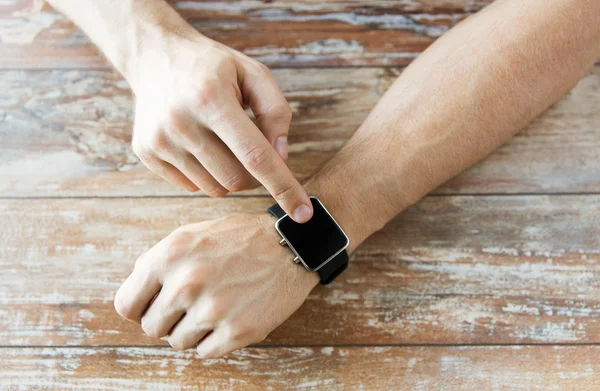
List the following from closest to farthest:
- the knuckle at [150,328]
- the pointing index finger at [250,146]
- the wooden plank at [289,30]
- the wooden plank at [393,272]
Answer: the pointing index finger at [250,146]
the knuckle at [150,328]
the wooden plank at [393,272]
the wooden plank at [289,30]

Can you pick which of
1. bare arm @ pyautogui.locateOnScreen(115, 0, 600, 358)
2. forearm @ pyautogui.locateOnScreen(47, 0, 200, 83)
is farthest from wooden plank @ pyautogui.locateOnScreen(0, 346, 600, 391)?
forearm @ pyautogui.locateOnScreen(47, 0, 200, 83)

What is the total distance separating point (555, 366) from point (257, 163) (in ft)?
2.31

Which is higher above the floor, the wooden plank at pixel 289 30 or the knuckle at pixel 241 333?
the wooden plank at pixel 289 30

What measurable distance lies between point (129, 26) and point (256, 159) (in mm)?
394

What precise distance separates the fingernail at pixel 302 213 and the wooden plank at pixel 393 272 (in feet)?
0.65

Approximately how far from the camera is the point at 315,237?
0.89m

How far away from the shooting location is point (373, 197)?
966mm

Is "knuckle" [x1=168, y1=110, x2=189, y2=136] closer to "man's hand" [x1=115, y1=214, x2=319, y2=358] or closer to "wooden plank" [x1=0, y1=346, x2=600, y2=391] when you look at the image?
"man's hand" [x1=115, y1=214, x2=319, y2=358]

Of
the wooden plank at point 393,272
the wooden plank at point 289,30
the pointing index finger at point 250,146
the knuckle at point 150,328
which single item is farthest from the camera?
the wooden plank at point 289,30

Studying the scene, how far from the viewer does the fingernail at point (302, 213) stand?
0.85 m

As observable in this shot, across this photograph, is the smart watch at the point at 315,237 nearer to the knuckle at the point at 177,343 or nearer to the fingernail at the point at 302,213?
the fingernail at the point at 302,213

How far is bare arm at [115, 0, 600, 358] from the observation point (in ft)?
2.82

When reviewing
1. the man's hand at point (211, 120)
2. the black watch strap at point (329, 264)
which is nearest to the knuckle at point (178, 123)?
the man's hand at point (211, 120)

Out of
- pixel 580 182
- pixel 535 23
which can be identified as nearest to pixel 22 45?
pixel 535 23
